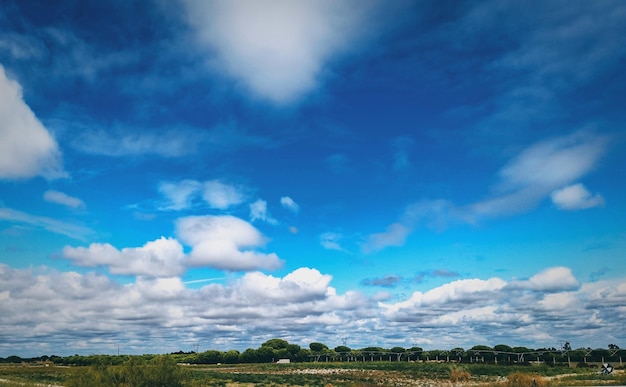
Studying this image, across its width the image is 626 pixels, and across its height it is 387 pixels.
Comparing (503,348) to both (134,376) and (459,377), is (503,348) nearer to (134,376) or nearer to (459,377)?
(459,377)

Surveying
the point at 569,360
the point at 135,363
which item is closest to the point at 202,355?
the point at 569,360

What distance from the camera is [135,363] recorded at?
22078 millimetres

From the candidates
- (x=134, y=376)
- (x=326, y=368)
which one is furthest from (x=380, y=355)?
(x=134, y=376)

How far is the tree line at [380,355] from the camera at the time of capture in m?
107

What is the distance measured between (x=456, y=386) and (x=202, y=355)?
116 meters

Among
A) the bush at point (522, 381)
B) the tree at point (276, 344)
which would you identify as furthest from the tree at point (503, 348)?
the bush at point (522, 381)

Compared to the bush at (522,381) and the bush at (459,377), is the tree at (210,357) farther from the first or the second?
the bush at (522,381)

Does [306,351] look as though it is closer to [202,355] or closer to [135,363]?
[202,355]

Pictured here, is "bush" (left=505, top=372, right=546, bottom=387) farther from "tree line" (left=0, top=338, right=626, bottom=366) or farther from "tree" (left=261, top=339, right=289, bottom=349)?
"tree" (left=261, top=339, right=289, bottom=349)

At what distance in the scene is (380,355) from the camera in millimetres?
152250

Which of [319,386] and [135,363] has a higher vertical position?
[135,363]

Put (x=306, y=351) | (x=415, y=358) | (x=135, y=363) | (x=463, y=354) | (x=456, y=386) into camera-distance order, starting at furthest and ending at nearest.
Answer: (x=306, y=351), (x=415, y=358), (x=463, y=354), (x=456, y=386), (x=135, y=363)

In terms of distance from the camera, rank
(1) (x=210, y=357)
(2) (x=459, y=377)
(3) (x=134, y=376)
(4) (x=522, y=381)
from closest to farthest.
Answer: (3) (x=134, y=376) → (4) (x=522, y=381) → (2) (x=459, y=377) → (1) (x=210, y=357)

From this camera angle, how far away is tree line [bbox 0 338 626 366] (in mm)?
107375
